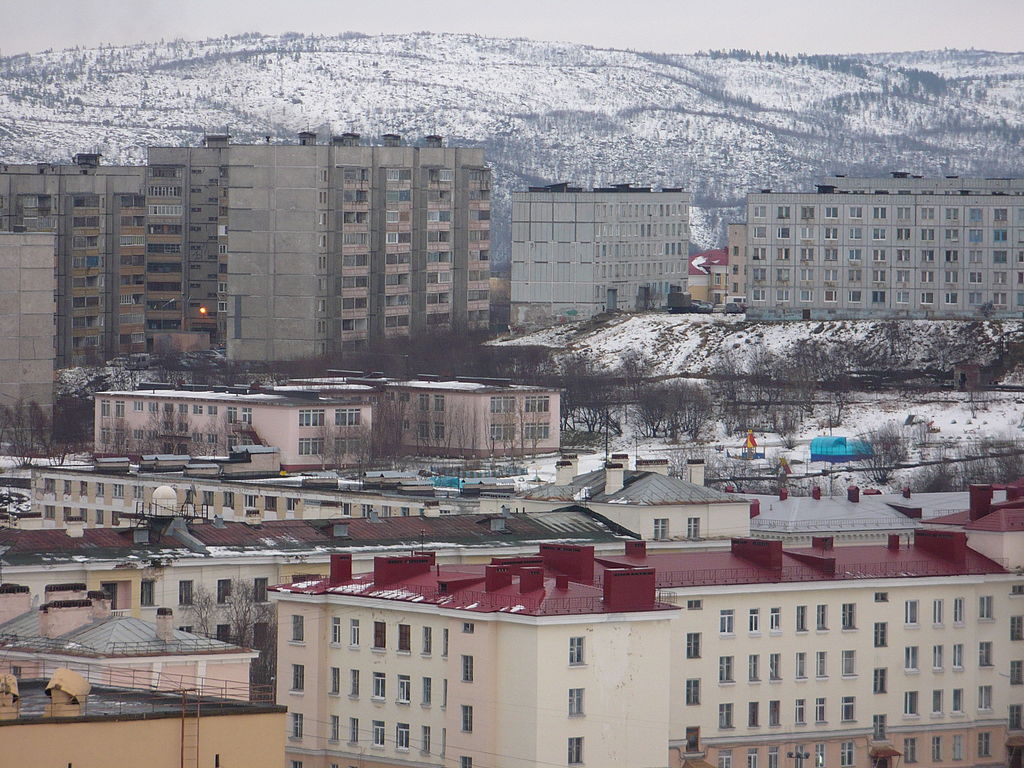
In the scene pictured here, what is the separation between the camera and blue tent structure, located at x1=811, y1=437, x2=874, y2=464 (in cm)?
10150

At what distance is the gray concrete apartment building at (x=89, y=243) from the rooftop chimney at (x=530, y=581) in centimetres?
8610

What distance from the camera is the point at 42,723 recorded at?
3150cm

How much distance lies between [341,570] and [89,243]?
89.7 m

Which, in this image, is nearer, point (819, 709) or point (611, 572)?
point (611, 572)

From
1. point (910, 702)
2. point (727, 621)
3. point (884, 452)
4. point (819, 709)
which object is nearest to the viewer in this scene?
point (727, 621)

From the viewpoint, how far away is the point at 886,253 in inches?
5167

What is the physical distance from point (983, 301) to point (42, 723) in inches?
4010

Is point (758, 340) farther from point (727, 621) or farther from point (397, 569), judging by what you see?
point (397, 569)

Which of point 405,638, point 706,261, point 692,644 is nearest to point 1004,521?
point 692,644

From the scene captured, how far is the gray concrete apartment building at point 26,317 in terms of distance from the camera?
386 feet

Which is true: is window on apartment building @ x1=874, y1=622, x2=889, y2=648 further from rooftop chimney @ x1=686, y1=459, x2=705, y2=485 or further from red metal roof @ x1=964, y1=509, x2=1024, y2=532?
rooftop chimney @ x1=686, y1=459, x2=705, y2=485

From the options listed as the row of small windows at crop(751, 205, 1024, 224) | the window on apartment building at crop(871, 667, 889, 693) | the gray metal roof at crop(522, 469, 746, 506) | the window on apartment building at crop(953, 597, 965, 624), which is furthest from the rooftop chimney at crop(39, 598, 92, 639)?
the row of small windows at crop(751, 205, 1024, 224)

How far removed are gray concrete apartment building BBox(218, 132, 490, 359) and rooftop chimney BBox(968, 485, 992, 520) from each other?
2740 inches

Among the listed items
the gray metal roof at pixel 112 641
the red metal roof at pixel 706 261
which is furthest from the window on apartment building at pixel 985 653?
the red metal roof at pixel 706 261
